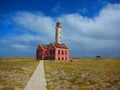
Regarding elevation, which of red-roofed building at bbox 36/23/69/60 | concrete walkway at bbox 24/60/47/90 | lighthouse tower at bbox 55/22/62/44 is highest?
lighthouse tower at bbox 55/22/62/44

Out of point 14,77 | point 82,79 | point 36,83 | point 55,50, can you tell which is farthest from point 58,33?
point 36,83

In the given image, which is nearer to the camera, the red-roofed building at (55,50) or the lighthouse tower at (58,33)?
the red-roofed building at (55,50)

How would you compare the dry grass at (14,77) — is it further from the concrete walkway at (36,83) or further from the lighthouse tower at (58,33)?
the lighthouse tower at (58,33)

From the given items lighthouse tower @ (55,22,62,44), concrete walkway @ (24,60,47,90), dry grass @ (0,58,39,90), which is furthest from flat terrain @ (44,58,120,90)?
lighthouse tower @ (55,22,62,44)

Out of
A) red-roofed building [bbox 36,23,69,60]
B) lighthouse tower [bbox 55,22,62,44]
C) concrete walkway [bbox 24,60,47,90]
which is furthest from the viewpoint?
lighthouse tower [bbox 55,22,62,44]

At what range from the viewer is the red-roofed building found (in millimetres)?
87125

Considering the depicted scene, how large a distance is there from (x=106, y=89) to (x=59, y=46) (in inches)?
2832

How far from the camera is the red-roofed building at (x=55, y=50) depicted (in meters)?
87.1

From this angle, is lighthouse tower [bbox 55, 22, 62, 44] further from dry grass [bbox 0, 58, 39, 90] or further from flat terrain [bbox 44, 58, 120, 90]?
flat terrain [bbox 44, 58, 120, 90]

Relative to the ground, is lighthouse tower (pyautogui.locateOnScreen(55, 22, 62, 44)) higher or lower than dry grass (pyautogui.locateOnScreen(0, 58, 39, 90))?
higher

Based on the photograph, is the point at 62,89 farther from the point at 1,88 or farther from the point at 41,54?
the point at 41,54

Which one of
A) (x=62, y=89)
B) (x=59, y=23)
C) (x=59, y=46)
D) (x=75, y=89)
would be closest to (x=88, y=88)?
(x=75, y=89)

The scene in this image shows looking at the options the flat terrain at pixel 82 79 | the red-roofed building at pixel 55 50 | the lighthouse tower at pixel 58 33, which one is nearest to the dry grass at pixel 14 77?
the flat terrain at pixel 82 79

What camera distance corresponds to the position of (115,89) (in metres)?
17.3
